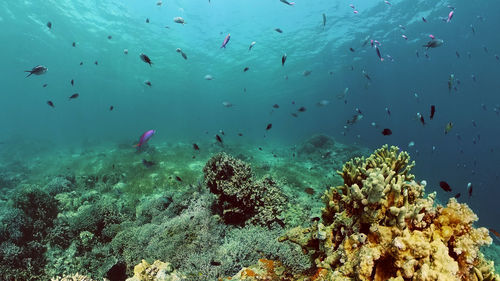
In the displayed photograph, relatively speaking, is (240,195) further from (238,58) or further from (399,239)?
(238,58)

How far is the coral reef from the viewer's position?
21.8 feet

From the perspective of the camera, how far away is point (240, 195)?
6633 millimetres

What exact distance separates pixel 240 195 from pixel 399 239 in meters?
4.64

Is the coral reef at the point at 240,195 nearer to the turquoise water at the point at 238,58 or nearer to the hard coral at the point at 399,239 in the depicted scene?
the turquoise water at the point at 238,58

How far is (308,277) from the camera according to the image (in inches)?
126

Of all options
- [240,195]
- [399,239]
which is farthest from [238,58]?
[399,239]

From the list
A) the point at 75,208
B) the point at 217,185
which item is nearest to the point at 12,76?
the point at 75,208

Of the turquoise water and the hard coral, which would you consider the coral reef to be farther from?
the hard coral

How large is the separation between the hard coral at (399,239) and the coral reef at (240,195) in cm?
354

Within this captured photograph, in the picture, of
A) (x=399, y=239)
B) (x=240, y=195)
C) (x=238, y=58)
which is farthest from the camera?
(x=238, y=58)

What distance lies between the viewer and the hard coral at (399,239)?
231cm

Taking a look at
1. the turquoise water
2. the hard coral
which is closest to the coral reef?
the turquoise water

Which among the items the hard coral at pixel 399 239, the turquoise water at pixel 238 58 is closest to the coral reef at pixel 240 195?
the turquoise water at pixel 238 58

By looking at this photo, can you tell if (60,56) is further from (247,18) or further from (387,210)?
(387,210)
